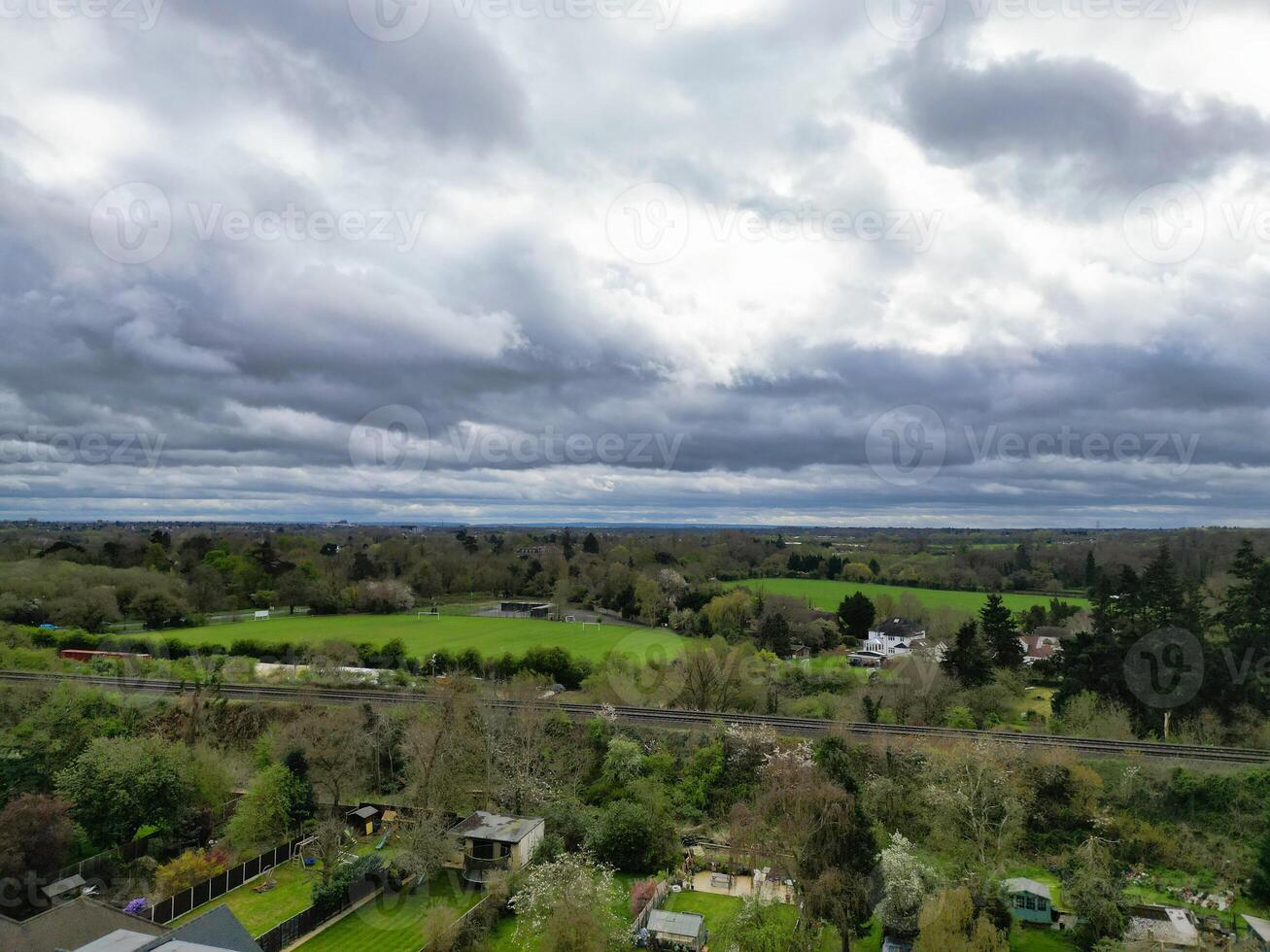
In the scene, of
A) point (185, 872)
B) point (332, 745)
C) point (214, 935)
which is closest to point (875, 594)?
point (332, 745)

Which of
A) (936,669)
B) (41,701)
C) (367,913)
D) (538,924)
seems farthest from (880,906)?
(41,701)

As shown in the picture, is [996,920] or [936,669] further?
[936,669]

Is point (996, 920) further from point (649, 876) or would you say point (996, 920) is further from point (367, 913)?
A: point (367, 913)

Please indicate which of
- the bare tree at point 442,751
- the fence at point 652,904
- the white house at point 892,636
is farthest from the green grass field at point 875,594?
the fence at point 652,904

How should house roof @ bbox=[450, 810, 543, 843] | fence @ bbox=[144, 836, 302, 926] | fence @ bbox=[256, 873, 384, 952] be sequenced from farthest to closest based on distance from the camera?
house roof @ bbox=[450, 810, 543, 843], fence @ bbox=[144, 836, 302, 926], fence @ bbox=[256, 873, 384, 952]

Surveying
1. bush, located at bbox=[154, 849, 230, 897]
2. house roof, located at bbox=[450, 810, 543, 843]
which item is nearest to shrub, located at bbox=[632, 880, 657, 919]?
house roof, located at bbox=[450, 810, 543, 843]

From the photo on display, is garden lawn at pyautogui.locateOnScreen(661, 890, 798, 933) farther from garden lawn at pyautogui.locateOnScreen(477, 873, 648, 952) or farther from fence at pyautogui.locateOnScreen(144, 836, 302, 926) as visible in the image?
fence at pyautogui.locateOnScreen(144, 836, 302, 926)
